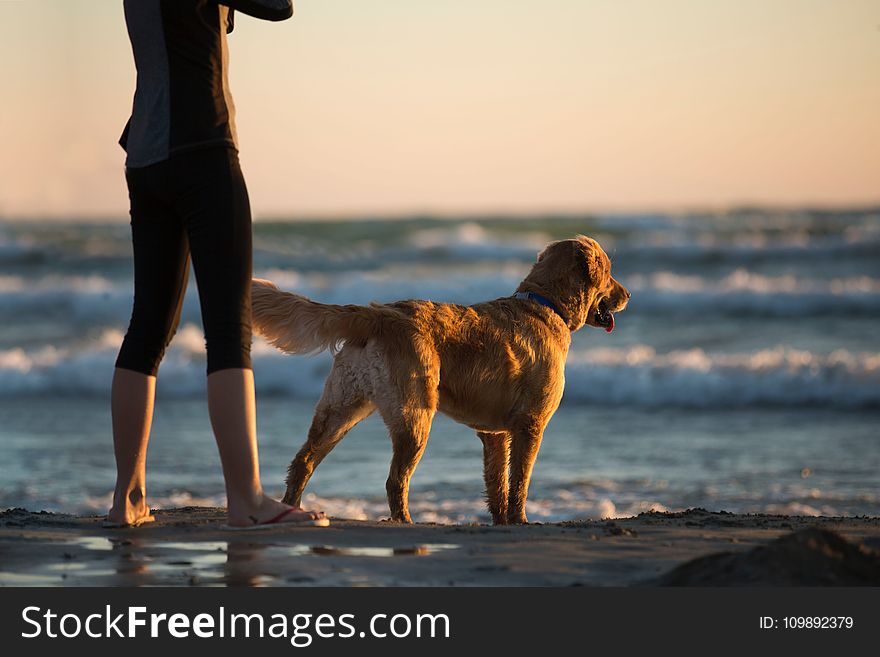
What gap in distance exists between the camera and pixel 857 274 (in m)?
22.2

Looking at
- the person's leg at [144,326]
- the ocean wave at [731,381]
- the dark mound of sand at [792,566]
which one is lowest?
the dark mound of sand at [792,566]

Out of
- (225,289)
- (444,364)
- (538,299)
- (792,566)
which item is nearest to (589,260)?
(538,299)

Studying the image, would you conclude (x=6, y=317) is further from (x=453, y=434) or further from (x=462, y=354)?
(x=462, y=354)

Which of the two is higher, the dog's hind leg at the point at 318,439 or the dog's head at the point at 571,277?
the dog's head at the point at 571,277

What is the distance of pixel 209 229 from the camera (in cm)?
409

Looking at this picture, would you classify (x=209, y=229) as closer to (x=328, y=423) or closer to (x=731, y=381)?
(x=328, y=423)

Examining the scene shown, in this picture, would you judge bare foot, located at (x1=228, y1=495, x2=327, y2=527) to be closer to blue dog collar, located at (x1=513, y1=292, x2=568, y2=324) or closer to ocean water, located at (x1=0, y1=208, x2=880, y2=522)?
Result: blue dog collar, located at (x1=513, y1=292, x2=568, y2=324)

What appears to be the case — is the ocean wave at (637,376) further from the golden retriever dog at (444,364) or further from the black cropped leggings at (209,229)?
the black cropped leggings at (209,229)

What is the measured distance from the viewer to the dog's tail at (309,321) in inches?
200

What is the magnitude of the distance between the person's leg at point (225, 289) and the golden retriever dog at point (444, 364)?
3.11 feet

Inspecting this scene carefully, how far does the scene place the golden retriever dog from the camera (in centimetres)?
507

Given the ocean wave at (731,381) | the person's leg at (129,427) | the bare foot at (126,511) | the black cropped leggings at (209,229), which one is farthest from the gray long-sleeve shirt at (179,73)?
the ocean wave at (731,381)

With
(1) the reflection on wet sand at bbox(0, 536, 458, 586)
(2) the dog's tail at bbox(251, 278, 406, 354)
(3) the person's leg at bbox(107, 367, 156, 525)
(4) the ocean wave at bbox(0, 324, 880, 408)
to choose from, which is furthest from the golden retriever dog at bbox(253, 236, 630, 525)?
(4) the ocean wave at bbox(0, 324, 880, 408)

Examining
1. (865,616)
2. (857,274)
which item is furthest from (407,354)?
(857,274)
